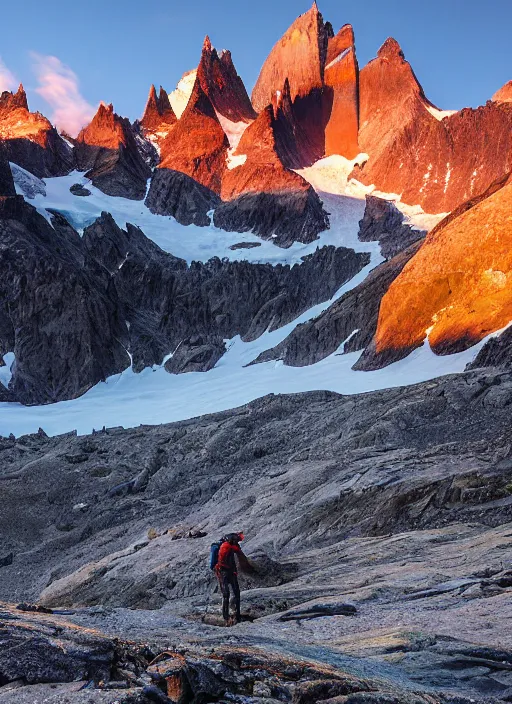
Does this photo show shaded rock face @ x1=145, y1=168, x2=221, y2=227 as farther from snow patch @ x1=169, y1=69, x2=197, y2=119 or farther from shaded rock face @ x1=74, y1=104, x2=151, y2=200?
snow patch @ x1=169, y1=69, x2=197, y2=119

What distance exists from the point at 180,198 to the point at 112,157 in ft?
63.1

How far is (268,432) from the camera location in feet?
119

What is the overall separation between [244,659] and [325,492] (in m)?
14.6

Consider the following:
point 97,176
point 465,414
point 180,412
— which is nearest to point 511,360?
point 465,414

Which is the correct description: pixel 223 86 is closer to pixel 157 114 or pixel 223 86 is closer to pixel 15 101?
pixel 157 114

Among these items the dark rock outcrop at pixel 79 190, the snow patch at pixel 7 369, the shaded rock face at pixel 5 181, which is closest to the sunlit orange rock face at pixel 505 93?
the dark rock outcrop at pixel 79 190

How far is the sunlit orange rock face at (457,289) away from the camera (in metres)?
42.8

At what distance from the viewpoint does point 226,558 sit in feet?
38.5

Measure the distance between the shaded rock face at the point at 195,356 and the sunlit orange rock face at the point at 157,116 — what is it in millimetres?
85741

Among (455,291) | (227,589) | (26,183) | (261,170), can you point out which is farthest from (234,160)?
(227,589)

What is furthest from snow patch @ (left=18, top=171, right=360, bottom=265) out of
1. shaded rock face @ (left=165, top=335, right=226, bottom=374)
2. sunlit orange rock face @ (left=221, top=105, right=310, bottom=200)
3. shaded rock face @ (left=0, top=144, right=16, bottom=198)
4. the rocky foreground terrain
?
the rocky foreground terrain

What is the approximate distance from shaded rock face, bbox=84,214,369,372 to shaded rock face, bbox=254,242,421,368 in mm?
20201

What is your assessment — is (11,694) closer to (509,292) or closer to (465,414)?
(465,414)

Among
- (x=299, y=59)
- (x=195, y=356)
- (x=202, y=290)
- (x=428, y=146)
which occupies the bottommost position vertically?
(x=195, y=356)
